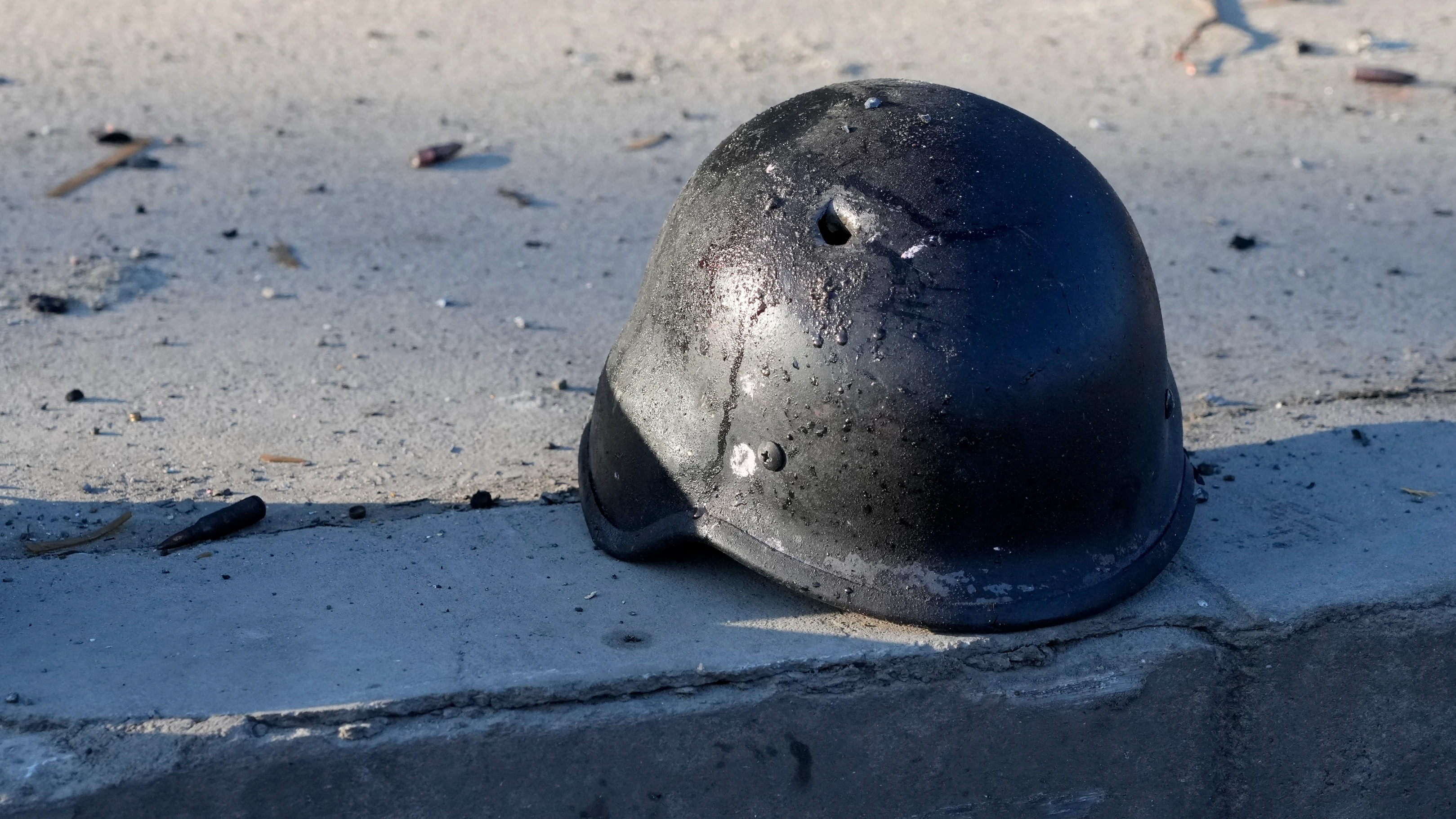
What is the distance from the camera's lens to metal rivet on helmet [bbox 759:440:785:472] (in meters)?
2.54

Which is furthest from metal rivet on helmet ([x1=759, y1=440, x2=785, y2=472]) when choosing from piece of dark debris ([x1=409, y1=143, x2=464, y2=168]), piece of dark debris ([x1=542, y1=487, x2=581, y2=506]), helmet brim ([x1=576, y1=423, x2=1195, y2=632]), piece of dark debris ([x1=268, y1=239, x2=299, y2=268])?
piece of dark debris ([x1=409, y1=143, x2=464, y2=168])

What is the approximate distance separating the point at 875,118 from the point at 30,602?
186 centimetres

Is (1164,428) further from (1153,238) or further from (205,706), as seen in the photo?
(1153,238)

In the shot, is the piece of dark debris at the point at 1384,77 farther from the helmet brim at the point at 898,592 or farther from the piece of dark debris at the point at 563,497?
the piece of dark debris at the point at 563,497

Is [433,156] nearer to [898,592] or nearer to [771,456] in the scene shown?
[771,456]

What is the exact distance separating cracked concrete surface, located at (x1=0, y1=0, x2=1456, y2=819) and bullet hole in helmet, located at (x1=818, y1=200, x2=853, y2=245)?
63cm

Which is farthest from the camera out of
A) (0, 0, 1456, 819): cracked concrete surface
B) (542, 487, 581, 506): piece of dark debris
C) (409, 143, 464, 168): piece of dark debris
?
(409, 143, 464, 168): piece of dark debris

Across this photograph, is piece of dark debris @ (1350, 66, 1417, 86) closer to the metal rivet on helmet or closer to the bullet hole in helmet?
the bullet hole in helmet

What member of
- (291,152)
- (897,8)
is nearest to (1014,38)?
(897,8)

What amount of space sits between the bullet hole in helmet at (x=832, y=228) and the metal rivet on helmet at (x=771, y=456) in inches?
15.3

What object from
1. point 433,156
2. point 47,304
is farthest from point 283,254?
point 433,156

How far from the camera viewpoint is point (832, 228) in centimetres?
254

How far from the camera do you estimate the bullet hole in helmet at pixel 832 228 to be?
253 cm

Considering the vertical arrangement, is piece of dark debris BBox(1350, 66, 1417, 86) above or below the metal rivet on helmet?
above
